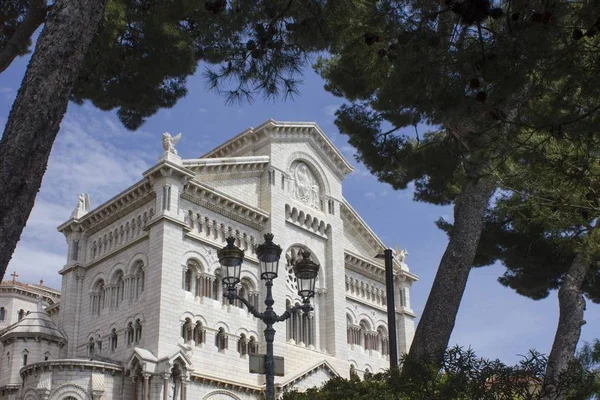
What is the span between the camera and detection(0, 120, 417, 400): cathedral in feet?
87.1

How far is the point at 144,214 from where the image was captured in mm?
29406

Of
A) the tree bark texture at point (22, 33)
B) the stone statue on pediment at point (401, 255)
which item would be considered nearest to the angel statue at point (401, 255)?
the stone statue on pediment at point (401, 255)

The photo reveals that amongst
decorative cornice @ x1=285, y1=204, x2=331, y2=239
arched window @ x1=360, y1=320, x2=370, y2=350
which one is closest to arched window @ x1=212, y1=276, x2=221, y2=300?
decorative cornice @ x1=285, y1=204, x2=331, y2=239

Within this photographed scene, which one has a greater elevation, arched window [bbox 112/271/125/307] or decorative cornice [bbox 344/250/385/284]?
decorative cornice [bbox 344/250/385/284]

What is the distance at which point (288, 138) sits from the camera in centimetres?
3444

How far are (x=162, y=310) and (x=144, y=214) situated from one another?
427 cm

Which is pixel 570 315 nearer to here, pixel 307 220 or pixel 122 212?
pixel 307 220

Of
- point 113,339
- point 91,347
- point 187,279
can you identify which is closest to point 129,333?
point 113,339

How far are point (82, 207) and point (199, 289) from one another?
732 cm

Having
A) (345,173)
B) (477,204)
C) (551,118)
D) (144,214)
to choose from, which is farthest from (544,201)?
(345,173)

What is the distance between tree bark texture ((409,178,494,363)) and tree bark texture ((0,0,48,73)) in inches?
290

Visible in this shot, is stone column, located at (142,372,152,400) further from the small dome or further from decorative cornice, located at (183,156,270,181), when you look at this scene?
decorative cornice, located at (183,156,270,181)

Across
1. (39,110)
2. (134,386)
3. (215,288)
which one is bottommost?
(39,110)

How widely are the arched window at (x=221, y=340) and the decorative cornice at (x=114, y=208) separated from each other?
18.7 feet
